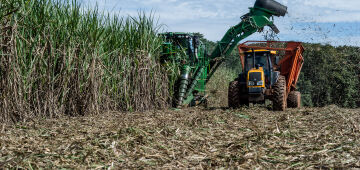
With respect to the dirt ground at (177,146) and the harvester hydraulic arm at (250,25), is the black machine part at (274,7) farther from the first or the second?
the dirt ground at (177,146)

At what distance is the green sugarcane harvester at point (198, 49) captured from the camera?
1044cm

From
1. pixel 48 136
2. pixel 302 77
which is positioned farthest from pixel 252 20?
pixel 302 77

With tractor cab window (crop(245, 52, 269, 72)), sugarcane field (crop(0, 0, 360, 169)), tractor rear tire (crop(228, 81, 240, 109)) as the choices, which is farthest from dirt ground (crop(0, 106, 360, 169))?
tractor cab window (crop(245, 52, 269, 72))

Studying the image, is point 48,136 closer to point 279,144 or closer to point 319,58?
point 279,144

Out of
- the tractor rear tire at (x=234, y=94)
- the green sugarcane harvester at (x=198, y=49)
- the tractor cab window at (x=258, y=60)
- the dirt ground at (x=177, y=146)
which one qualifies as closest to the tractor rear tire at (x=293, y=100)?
the tractor cab window at (x=258, y=60)

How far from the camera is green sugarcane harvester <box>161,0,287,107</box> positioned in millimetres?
10438

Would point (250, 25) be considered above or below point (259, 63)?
above

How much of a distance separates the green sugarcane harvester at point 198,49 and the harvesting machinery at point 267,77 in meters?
0.61

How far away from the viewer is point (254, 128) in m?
6.30

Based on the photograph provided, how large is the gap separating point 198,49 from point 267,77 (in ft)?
7.82

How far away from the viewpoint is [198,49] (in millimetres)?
11258

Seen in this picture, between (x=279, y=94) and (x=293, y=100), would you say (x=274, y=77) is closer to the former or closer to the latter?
(x=279, y=94)

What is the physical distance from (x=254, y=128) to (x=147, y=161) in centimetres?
282

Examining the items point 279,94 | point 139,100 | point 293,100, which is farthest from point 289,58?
point 139,100
